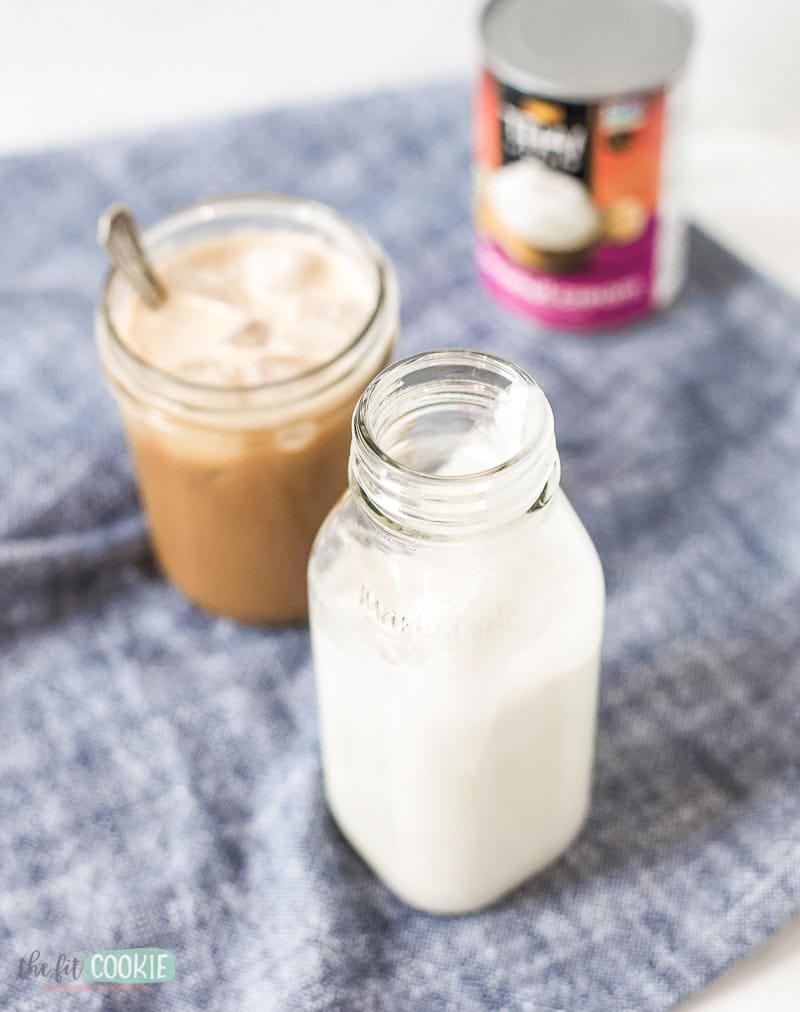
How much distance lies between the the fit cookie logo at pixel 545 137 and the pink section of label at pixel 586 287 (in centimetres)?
8

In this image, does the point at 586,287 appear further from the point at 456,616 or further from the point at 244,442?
the point at 456,616

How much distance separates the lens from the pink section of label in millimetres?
990

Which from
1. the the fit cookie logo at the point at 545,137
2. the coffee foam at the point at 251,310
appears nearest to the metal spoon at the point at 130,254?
the coffee foam at the point at 251,310

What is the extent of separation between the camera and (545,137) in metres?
0.93

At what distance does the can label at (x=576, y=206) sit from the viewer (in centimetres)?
92

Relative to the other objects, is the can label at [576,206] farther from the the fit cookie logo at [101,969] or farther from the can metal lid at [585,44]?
the the fit cookie logo at [101,969]

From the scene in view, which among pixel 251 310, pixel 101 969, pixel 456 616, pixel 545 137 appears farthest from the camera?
pixel 545 137

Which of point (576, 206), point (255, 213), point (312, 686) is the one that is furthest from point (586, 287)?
point (312, 686)

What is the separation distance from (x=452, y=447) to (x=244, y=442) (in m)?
0.17

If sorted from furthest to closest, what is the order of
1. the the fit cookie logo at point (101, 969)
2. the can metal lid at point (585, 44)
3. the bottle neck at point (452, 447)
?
the can metal lid at point (585, 44) < the the fit cookie logo at point (101, 969) < the bottle neck at point (452, 447)

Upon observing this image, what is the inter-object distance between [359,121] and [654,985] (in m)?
0.77

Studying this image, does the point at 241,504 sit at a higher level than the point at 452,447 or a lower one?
lower

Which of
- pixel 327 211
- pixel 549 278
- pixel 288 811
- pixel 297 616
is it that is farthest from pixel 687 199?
pixel 288 811

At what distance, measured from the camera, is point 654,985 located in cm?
69
